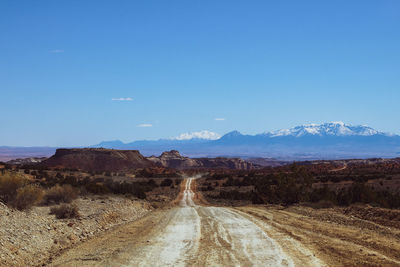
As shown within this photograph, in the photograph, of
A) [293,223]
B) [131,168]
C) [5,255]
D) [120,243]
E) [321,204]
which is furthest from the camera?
[131,168]

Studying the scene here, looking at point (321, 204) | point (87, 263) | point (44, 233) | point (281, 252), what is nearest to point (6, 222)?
point (44, 233)

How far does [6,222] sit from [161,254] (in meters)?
6.27

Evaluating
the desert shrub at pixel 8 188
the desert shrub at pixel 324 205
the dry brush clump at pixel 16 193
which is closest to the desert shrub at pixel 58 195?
the dry brush clump at pixel 16 193

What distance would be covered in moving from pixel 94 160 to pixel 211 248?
3785 inches

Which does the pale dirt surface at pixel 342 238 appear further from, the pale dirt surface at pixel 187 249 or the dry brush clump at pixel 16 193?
the dry brush clump at pixel 16 193

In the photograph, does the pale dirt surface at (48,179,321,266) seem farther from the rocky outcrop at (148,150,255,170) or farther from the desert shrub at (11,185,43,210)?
the rocky outcrop at (148,150,255,170)

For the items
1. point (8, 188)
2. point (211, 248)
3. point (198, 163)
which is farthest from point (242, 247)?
point (198, 163)

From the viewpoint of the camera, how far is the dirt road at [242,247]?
10.0 meters

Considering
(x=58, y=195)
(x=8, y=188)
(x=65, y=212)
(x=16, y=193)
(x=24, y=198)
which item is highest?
(x=8, y=188)

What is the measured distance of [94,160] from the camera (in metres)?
104

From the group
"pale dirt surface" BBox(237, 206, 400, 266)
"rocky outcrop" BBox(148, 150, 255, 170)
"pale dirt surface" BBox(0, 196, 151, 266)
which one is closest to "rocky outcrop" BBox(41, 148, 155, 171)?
"rocky outcrop" BBox(148, 150, 255, 170)

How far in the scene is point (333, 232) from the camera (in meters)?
14.7

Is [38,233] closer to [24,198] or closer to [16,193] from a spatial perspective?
[24,198]

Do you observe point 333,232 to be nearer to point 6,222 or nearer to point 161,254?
point 161,254
